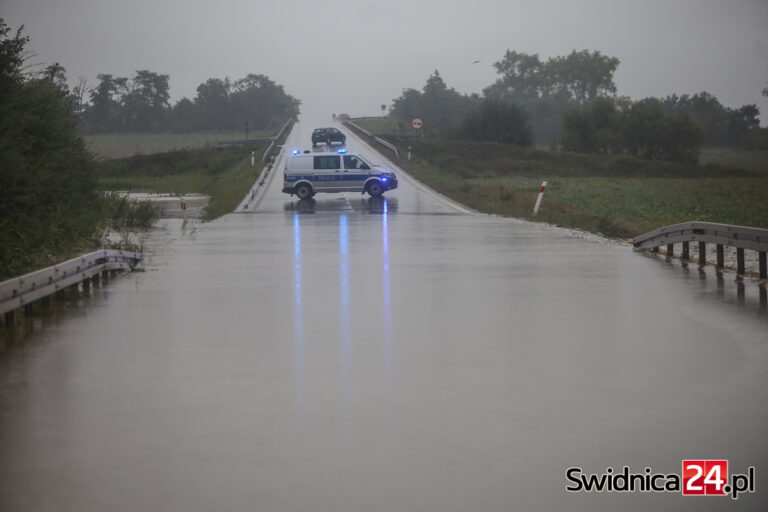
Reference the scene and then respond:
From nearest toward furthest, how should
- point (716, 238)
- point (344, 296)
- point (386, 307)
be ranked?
point (386, 307) < point (344, 296) < point (716, 238)

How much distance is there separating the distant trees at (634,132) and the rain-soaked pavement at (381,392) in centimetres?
9590

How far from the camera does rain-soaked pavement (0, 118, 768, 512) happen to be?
6145 millimetres

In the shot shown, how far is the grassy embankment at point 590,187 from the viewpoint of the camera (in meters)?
33.9

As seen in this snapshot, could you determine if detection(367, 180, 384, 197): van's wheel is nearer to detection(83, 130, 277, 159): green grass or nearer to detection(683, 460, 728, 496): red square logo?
detection(683, 460, 728, 496): red square logo

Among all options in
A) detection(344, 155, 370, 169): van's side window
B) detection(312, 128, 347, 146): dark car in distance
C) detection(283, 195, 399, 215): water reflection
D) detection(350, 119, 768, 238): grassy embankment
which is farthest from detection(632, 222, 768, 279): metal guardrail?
detection(312, 128, 347, 146): dark car in distance

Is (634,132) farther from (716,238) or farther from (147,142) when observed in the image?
(716,238)

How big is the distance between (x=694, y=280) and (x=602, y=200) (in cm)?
2926

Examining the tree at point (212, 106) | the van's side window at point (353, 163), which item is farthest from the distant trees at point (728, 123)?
the van's side window at point (353, 163)

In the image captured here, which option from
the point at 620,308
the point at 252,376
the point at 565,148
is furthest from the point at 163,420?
the point at 565,148

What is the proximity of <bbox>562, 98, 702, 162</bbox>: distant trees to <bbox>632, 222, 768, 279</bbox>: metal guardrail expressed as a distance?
9116cm

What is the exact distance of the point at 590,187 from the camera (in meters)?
56.8

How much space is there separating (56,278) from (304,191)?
27636 mm

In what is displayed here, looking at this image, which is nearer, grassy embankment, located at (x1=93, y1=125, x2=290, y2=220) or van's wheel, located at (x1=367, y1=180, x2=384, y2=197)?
van's wheel, located at (x1=367, y1=180, x2=384, y2=197)

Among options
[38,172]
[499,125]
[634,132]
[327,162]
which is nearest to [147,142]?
[499,125]
